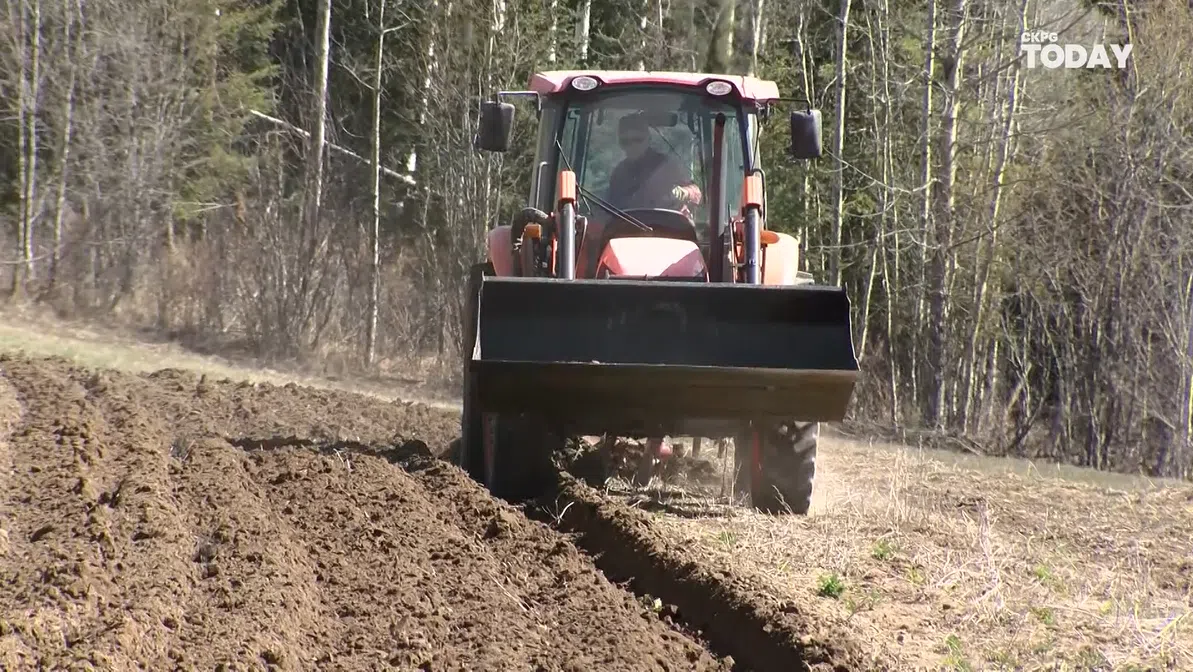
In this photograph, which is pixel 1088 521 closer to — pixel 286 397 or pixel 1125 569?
pixel 1125 569

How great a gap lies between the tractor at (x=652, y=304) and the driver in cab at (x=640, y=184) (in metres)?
0.01

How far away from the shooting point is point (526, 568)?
609 centimetres

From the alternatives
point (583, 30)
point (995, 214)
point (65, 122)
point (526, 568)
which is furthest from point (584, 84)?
point (583, 30)

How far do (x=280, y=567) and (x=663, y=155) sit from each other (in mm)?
3738

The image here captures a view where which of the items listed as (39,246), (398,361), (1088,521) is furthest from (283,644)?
(39,246)

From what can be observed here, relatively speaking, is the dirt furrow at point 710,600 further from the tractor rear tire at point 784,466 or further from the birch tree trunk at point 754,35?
the birch tree trunk at point 754,35

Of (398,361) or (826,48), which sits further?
(826,48)

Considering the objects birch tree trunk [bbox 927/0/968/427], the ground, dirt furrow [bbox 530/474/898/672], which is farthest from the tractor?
birch tree trunk [bbox 927/0/968/427]

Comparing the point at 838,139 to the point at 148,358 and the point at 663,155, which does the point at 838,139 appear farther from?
the point at 663,155

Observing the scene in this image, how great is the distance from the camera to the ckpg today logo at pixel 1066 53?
806 inches

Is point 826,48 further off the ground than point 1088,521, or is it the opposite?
point 826,48

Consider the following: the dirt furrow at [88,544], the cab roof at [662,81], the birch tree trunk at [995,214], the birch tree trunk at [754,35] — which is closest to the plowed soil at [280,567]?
the dirt furrow at [88,544]

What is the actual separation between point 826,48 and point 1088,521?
1724cm

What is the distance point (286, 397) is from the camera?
502 inches
